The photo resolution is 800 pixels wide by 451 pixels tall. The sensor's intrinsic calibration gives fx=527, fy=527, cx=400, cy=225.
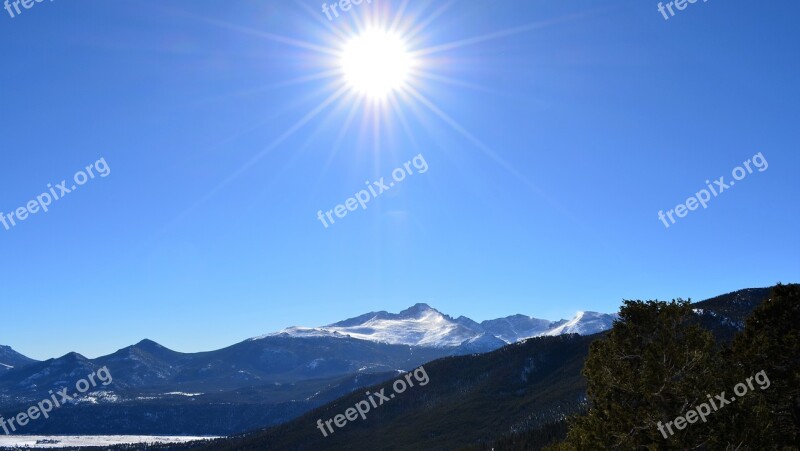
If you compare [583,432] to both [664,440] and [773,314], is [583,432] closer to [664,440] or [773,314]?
[664,440]

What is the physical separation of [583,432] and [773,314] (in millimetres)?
16008

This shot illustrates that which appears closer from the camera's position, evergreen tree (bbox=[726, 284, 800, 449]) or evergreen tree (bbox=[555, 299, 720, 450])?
evergreen tree (bbox=[555, 299, 720, 450])

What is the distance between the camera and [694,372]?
24.8 metres

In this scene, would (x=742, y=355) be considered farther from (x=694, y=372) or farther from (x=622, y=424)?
(x=622, y=424)

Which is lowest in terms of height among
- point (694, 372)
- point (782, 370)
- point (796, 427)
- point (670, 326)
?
point (796, 427)

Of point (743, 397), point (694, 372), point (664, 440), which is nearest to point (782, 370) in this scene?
point (743, 397)

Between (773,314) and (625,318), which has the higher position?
(625,318)

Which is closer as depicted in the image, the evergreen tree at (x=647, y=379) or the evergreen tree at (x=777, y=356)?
the evergreen tree at (x=647, y=379)

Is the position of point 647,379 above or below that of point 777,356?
above

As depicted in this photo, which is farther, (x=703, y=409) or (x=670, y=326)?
(x=670, y=326)

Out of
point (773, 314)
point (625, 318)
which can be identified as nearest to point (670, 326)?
point (625, 318)

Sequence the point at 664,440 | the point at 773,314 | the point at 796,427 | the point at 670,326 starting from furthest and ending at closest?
the point at 773,314 → the point at 796,427 → the point at 670,326 → the point at 664,440

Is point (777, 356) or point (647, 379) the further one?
point (777, 356)

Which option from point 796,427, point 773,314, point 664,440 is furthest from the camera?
point 773,314
